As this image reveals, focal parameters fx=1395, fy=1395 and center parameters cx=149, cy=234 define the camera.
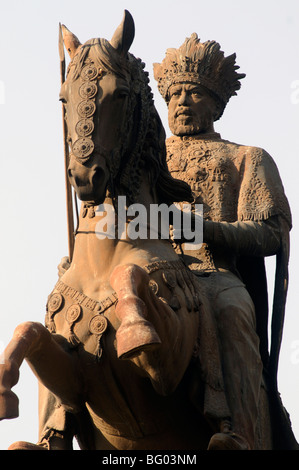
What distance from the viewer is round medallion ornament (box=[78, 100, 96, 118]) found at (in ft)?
34.8

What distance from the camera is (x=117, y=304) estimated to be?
9922mm

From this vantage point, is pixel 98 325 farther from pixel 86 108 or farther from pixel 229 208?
pixel 229 208

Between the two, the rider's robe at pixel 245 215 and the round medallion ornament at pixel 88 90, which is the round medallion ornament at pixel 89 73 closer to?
the round medallion ornament at pixel 88 90

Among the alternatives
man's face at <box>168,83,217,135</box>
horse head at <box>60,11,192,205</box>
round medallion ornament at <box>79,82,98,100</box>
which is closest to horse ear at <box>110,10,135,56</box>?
horse head at <box>60,11,192,205</box>

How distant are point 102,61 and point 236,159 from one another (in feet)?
8.80

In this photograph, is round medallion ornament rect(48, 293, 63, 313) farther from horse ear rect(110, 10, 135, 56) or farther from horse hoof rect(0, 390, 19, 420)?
horse ear rect(110, 10, 135, 56)

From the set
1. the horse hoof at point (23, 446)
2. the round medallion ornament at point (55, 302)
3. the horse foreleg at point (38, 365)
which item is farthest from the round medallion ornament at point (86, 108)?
the horse hoof at point (23, 446)

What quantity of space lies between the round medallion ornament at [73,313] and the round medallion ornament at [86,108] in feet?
4.77

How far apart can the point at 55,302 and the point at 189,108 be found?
3267 millimetres

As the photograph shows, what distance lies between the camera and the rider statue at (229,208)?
1152 cm

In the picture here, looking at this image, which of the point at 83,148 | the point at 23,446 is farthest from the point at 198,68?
the point at 23,446

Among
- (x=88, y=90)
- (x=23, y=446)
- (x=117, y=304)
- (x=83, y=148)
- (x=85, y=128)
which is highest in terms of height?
(x=88, y=90)
